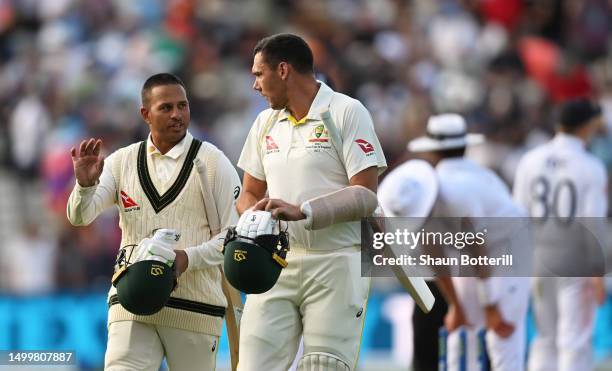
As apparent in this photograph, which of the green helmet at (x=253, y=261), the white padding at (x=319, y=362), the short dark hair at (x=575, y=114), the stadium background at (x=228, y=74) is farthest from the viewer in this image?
the stadium background at (x=228, y=74)

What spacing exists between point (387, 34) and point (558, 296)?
29.2 ft

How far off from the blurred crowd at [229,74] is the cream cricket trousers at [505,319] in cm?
708

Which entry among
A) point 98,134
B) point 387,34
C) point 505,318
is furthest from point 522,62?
point 505,318

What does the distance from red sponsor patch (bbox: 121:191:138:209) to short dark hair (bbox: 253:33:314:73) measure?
3.91 feet

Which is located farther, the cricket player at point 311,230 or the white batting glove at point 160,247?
the white batting glove at point 160,247

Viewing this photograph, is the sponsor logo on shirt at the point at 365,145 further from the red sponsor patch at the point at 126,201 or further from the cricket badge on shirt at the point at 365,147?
the red sponsor patch at the point at 126,201

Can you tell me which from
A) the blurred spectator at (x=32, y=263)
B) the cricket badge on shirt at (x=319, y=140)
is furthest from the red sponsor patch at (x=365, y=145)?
the blurred spectator at (x=32, y=263)

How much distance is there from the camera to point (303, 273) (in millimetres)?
7938

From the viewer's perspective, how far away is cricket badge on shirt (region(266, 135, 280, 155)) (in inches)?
318

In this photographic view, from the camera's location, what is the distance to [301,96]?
7.98 meters

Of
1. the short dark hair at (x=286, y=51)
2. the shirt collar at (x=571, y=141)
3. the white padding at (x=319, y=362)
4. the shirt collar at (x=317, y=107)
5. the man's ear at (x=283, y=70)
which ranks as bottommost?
the white padding at (x=319, y=362)

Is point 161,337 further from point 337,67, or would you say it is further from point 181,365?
point 337,67

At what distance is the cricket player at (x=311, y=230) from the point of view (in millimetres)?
7836

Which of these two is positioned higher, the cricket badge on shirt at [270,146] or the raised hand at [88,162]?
the cricket badge on shirt at [270,146]
